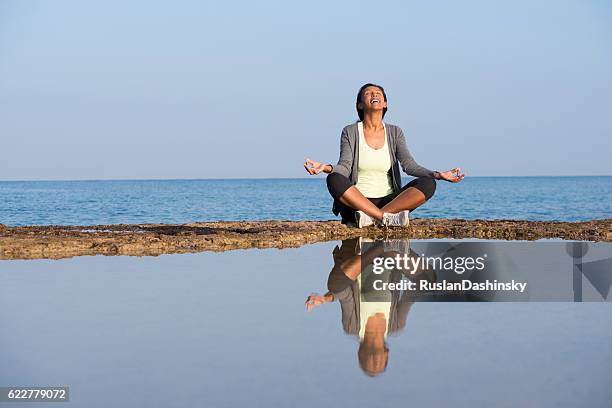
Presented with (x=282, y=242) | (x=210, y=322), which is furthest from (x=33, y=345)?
(x=282, y=242)

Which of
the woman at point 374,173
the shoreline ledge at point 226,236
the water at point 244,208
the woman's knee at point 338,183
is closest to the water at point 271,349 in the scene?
the shoreline ledge at point 226,236

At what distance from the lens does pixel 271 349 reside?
3.54m

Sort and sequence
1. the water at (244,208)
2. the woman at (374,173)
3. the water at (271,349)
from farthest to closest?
the water at (244,208), the woman at (374,173), the water at (271,349)

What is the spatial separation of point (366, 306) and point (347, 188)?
4.15m

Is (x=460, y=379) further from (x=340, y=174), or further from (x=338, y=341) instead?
(x=340, y=174)

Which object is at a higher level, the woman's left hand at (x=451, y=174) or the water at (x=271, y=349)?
the woman's left hand at (x=451, y=174)

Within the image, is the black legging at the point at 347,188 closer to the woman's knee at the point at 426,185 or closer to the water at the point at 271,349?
the woman's knee at the point at 426,185

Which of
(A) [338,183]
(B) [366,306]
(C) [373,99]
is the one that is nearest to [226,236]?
(A) [338,183]

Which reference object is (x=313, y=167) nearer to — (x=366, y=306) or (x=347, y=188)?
(x=347, y=188)

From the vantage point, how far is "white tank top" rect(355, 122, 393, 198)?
9047 mm

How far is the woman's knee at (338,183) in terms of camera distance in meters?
8.62

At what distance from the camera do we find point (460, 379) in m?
3.02

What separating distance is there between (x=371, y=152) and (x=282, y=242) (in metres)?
1.48

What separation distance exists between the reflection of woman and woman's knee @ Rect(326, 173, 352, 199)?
5.54ft
